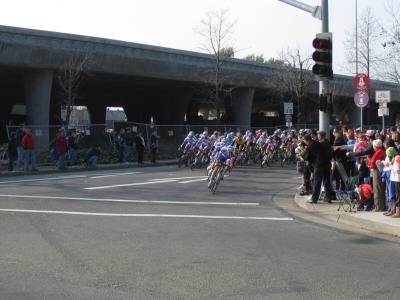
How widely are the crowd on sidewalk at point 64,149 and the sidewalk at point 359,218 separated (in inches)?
554

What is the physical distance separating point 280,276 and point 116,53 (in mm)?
35046

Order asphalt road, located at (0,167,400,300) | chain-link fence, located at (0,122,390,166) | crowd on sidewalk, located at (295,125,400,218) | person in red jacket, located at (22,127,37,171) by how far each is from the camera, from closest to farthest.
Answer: asphalt road, located at (0,167,400,300)
crowd on sidewalk, located at (295,125,400,218)
person in red jacket, located at (22,127,37,171)
chain-link fence, located at (0,122,390,166)

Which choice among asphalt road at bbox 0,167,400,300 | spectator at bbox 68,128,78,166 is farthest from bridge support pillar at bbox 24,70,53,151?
asphalt road at bbox 0,167,400,300

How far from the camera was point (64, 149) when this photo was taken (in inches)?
1018

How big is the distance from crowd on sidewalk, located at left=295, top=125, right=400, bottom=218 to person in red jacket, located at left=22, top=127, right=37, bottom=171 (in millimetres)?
12487

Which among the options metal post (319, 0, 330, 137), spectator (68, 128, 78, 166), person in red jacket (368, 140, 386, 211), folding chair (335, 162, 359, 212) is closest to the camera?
person in red jacket (368, 140, 386, 211)

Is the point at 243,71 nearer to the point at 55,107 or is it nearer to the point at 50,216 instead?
the point at 55,107

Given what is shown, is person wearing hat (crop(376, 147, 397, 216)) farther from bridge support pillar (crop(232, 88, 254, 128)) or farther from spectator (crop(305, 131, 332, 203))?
bridge support pillar (crop(232, 88, 254, 128))

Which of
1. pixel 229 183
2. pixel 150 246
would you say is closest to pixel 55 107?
pixel 229 183

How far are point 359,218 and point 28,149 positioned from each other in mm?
16466

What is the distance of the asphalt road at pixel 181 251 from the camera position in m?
6.71

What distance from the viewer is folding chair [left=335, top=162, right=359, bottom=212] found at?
519 inches

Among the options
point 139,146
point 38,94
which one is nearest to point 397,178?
point 139,146

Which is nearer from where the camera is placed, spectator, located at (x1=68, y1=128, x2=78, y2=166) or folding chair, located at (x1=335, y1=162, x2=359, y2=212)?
folding chair, located at (x1=335, y1=162, x2=359, y2=212)
